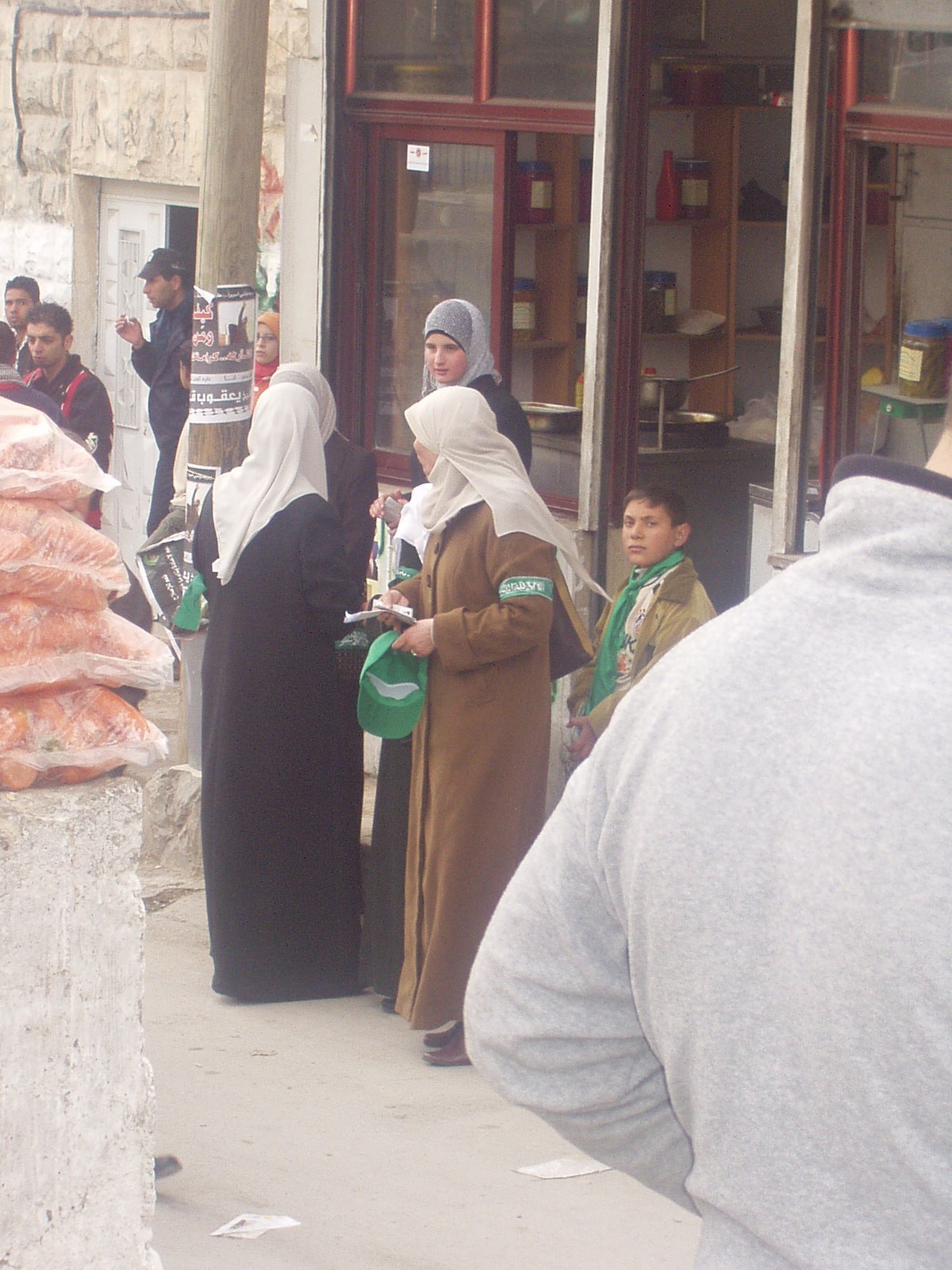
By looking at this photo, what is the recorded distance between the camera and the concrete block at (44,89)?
9.39 metres

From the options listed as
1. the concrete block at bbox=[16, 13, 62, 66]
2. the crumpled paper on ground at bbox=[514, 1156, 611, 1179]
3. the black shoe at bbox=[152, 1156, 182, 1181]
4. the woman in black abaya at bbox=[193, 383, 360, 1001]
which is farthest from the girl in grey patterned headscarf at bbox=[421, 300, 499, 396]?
the concrete block at bbox=[16, 13, 62, 66]

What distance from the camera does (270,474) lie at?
4805 millimetres

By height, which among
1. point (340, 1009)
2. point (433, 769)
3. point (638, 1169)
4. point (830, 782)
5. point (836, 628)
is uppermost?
point (836, 628)

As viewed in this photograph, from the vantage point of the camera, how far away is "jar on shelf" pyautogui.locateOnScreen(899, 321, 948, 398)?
561 cm

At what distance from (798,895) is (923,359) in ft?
15.8

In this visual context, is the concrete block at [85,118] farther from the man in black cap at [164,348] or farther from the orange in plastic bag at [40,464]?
the orange in plastic bag at [40,464]

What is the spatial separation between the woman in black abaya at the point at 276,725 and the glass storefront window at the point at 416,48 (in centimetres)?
238

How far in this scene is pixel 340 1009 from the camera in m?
5.07

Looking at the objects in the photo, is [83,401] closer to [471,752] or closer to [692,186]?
[692,186]

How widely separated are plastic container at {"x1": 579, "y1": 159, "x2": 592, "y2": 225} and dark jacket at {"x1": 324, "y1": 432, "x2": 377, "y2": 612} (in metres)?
2.40

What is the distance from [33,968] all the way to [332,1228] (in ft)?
4.62

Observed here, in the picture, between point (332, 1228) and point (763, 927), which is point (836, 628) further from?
point (332, 1228)

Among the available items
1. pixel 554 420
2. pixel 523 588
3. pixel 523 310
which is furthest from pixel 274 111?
pixel 523 588

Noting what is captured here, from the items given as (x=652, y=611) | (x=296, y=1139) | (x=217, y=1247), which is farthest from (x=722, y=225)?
(x=217, y=1247)
